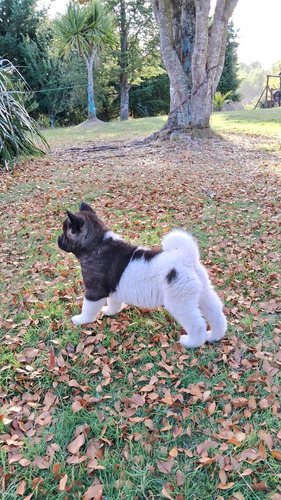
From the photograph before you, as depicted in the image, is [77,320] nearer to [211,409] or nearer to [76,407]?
[76,407]

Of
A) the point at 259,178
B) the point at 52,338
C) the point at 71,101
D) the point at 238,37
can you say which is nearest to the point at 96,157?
the point at 259,178

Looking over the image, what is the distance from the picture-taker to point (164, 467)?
6.13ft

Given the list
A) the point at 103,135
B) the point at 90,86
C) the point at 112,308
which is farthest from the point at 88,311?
the point at 90,86

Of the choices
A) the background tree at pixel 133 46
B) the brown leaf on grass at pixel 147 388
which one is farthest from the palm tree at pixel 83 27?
the brown leaf on grass at pixel 147 388

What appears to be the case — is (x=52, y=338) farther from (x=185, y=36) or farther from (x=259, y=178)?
(x=185, y=36)

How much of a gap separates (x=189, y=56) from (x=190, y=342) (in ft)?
35.1

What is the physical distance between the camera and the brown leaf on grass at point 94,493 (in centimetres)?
173

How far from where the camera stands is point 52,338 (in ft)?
9.76

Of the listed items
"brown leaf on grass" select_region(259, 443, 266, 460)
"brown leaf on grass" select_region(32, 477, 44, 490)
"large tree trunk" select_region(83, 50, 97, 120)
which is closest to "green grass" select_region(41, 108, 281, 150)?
"large tree trunk" select_region(83, 50, 97, 120)

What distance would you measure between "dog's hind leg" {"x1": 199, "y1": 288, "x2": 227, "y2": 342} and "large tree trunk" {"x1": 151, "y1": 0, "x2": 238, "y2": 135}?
9.00 meters

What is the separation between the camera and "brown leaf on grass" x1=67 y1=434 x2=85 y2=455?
6.49 ft

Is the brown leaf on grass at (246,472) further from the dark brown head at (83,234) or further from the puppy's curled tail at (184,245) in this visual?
the dark brown head at (83,234)

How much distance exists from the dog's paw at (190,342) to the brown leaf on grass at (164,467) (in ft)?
3.11

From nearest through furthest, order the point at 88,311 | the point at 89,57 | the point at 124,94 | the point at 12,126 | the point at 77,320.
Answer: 1. the point at 88,311
2. the point at 77,320
3. the point at 12,126
4. the point at 89,57
5. the point at 124,94
